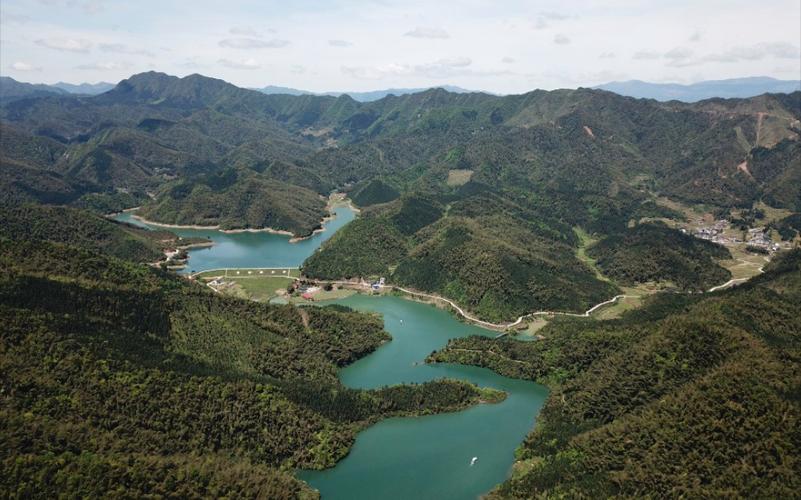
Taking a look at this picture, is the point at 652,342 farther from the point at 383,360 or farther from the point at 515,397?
the point at 383,360

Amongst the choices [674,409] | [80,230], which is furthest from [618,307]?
[80,230]

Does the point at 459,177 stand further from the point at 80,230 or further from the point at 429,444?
the point at 429,444

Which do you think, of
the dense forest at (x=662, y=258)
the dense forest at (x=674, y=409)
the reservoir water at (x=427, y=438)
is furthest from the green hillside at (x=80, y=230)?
the dense forest at (x=662, y=258)

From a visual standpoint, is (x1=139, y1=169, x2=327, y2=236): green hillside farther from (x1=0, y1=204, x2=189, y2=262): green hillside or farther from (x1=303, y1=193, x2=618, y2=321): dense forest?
(x1=0, y1=204, x2=189, y2=262): green hillside

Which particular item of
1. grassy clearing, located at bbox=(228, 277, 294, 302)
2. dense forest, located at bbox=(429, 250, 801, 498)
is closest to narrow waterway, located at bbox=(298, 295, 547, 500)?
dense forest, located at bbox=(429, 250, 801, 498)

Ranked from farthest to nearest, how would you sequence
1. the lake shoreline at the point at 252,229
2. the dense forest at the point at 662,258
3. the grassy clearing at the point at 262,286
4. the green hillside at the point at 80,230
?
the lake shoreline at the point at 252,229 → the green hillside at the point at 80,230 → the dense forest at the point at 662,258 → the grassy clearing at the point at 262,286

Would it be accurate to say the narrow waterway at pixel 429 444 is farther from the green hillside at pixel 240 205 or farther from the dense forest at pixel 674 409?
the green hillside at pixel 240 205
